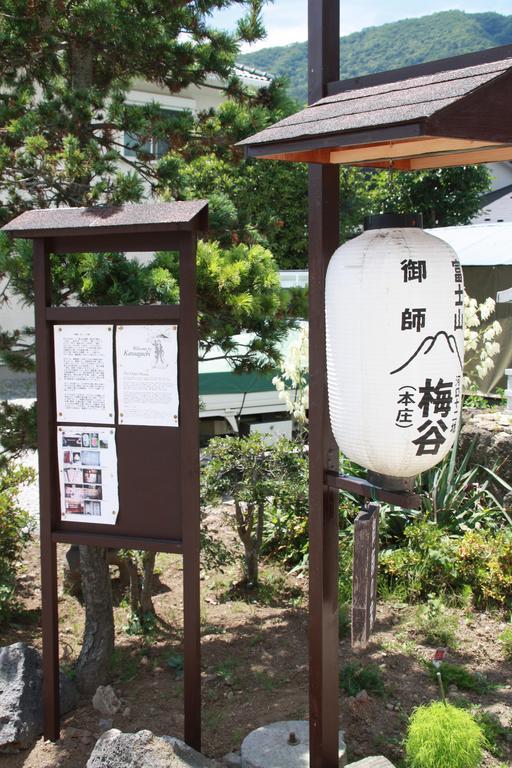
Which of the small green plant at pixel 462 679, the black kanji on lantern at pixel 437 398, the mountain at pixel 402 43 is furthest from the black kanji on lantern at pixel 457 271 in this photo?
the mountain at pixel 402 43

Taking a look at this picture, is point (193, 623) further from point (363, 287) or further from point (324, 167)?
point (324, 167)

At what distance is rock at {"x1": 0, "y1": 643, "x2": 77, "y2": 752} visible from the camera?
3902 mm

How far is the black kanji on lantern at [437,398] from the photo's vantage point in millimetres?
2760

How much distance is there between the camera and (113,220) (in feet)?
12.0

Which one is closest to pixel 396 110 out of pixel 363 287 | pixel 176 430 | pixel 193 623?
pixel 363 287

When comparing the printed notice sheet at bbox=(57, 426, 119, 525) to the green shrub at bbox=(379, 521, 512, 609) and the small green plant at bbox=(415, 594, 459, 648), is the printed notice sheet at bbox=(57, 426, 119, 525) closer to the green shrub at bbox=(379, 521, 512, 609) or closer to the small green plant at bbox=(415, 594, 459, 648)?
the small green plant at bbox=(415, 594, 459, 648)

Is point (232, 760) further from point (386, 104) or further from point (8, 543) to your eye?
point (386, 104)

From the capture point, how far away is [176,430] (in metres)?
3.79

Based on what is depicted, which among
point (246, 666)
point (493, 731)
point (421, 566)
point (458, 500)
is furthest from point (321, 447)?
point (458, 500)

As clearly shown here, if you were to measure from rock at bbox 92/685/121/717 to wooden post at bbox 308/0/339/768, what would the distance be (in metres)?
1.36

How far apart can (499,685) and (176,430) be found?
8.33 feet

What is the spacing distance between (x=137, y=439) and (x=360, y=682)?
6.34 ft

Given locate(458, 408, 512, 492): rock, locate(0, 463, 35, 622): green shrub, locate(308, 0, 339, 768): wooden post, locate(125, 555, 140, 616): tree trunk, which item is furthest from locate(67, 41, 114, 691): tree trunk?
locate(458, 408, 512, 492): rock

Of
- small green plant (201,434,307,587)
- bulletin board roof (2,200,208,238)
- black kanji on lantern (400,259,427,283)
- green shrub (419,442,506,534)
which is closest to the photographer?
black kanji on lantern (400,259,427,283)
